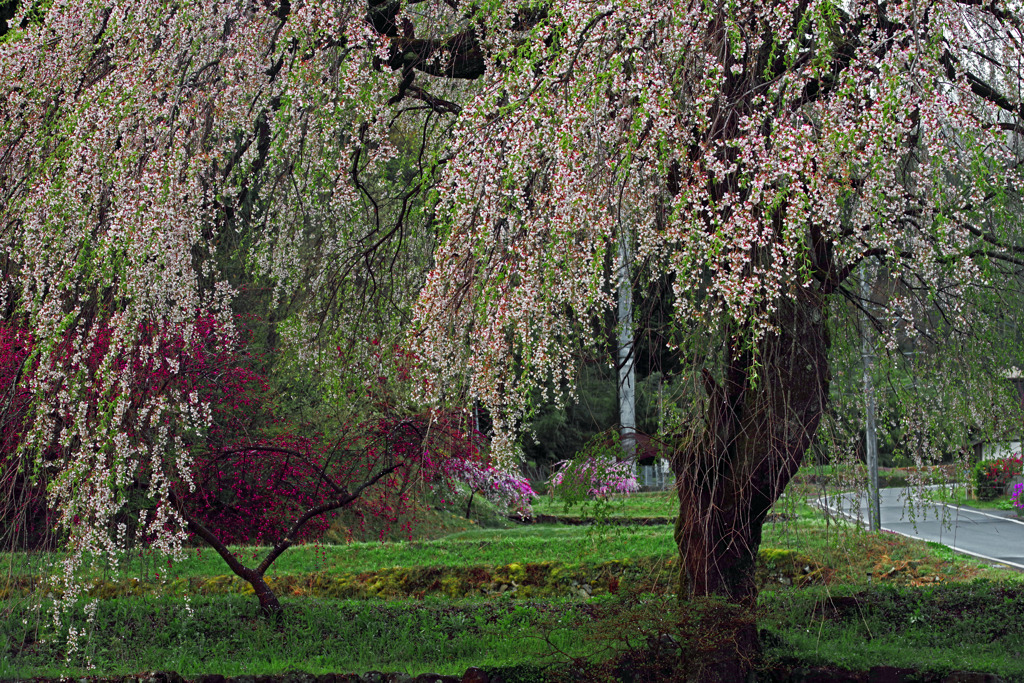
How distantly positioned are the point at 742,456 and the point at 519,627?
2.03 m

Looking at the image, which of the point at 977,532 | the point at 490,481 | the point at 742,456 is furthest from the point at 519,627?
the point at 977,532

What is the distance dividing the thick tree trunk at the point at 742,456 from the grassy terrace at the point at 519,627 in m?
0.20

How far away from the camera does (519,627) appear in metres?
5.86

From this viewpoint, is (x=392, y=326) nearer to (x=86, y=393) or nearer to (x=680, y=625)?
(x=86, y=393)

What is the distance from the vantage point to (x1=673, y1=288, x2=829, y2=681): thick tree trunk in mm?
4113

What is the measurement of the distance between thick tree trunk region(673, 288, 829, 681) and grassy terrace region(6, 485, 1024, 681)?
8.0 inches

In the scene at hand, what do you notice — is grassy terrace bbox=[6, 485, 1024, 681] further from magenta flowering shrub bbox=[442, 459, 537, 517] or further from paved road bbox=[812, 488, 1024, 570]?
paved road bbox=[812, 488, 1024, 570]

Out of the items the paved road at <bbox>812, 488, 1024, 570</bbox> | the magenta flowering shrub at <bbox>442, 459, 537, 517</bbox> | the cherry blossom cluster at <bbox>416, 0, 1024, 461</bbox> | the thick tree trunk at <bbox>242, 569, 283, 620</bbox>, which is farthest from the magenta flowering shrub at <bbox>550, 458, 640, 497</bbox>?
the paved road at <bbox>812, 488, 1024, 570</bbox>

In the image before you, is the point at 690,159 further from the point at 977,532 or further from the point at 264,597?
the point at 977,532

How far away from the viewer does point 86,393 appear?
3869mm

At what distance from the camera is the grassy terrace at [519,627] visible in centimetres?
474

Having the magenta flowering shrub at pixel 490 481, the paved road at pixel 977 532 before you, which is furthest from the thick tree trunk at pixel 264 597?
the paved road at pixel 977 532

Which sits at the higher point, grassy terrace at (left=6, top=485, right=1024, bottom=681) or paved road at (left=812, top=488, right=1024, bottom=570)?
grassy terrace at (left=6, top=485, right=1024, bottom=681)

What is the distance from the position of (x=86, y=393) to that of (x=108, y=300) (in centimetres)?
42
